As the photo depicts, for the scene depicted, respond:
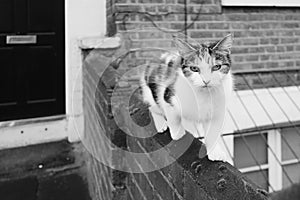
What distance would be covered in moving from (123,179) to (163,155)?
2.30 ft

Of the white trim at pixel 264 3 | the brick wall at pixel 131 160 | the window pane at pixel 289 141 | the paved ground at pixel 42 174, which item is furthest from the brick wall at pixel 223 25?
the paved ground at pixel 42 174

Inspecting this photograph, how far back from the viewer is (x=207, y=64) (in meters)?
1.23

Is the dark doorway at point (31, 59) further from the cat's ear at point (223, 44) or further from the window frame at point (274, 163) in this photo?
the cat's ear at point (223, 44)

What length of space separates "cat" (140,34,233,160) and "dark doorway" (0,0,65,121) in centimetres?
232

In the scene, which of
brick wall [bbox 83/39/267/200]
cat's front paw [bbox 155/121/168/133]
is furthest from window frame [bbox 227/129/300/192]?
cat's front paw [bbox 155/121/168/133]

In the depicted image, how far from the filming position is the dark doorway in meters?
3.32

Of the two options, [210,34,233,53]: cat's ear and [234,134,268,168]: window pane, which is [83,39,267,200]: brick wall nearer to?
[210,34,233,53]: cat's ear

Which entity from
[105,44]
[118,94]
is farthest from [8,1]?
[118,94]

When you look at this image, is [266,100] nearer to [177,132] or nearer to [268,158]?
[268,158]

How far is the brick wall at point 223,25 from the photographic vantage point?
3.26m

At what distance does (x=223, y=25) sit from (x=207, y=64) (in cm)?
250

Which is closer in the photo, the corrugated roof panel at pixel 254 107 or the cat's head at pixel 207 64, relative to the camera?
the cat's head at pixel 207 64

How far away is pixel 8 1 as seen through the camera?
3273 mm

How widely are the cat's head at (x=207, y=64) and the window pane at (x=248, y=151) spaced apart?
2699mm
